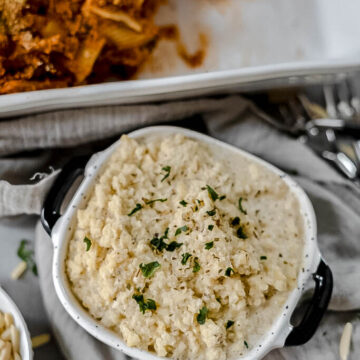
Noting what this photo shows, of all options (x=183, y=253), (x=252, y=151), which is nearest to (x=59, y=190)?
(x=183, y=253)

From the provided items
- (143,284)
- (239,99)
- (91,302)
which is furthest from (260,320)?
(239,99)

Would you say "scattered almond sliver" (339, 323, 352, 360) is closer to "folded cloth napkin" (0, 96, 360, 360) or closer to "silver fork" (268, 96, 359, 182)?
"folded cloth napkin" (0, 96, 360, 360)

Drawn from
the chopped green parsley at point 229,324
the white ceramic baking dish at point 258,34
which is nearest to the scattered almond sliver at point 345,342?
the chopped green parsley at point 229,324

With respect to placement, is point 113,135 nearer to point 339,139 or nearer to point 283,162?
point 283,162

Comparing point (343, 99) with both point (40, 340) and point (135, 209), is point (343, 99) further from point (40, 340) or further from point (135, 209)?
point (40, 340)

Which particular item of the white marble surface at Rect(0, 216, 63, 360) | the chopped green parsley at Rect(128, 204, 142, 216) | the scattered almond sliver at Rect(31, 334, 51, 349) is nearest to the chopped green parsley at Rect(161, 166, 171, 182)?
the chopped green parsley at Rect(128, 204, 142, 216)

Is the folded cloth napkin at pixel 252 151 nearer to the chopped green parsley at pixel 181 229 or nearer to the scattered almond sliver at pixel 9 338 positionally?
the scattered almond sliver at pixel 9 338
